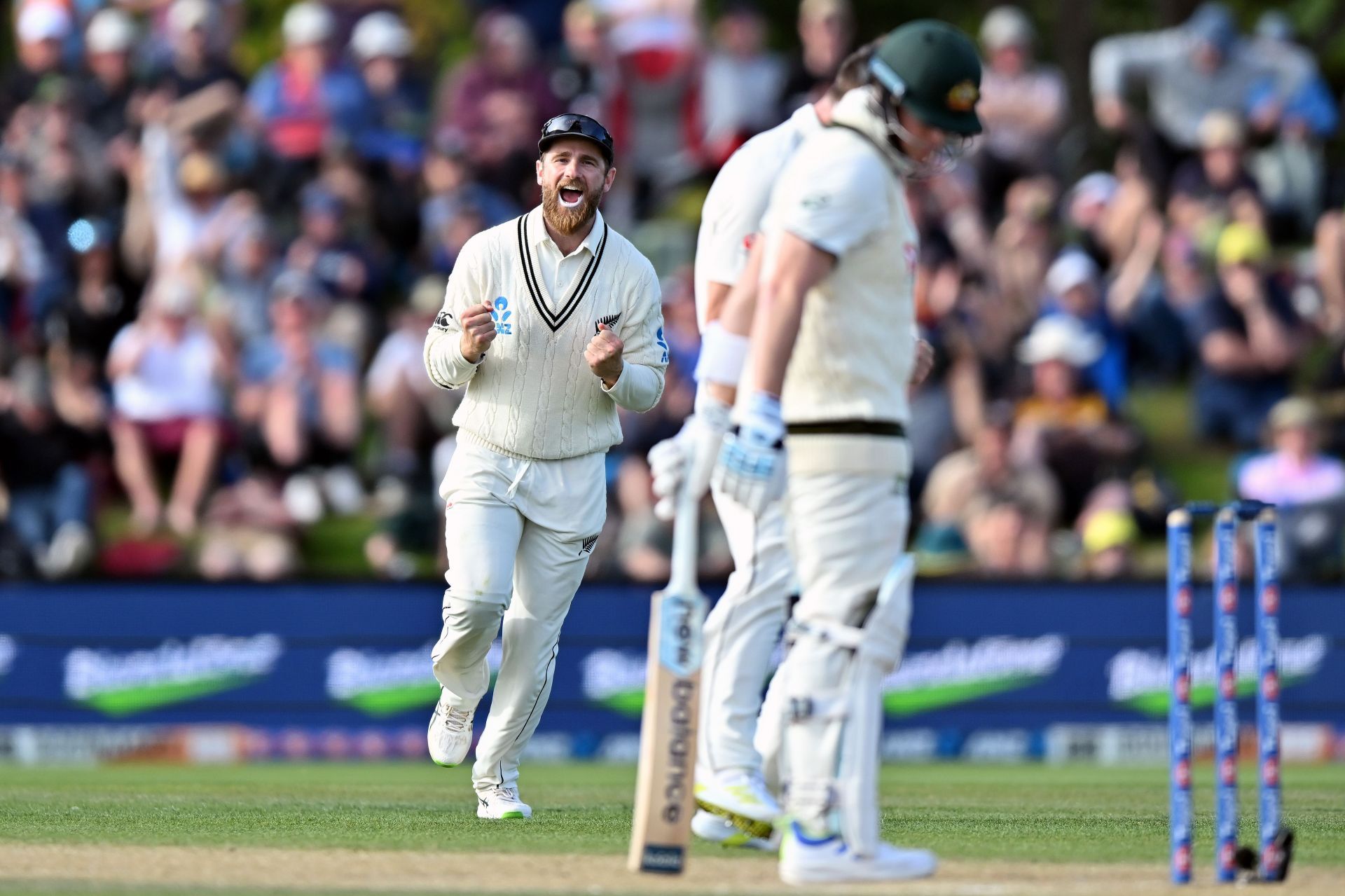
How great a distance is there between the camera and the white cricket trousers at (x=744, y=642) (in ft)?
24.3

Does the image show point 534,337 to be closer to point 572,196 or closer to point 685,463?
point 572,196

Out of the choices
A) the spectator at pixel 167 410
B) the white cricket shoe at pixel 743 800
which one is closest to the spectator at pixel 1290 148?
the spectator at pixel 167 410

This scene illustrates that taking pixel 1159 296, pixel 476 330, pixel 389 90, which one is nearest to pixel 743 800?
pixel 476 330

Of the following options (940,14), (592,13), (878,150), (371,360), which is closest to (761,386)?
(878,150)

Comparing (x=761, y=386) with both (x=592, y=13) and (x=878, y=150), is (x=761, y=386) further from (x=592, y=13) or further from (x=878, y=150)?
(x=592, y=13)

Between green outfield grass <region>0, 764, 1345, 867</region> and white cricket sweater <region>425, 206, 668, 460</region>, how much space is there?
1.58 metres

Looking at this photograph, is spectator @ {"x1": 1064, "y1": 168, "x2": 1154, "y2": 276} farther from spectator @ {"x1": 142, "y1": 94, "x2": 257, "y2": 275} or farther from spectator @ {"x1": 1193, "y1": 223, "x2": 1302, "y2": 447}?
spectator @ {"x1": 142, "y1": 94, "x2": 257, "y2": 275}

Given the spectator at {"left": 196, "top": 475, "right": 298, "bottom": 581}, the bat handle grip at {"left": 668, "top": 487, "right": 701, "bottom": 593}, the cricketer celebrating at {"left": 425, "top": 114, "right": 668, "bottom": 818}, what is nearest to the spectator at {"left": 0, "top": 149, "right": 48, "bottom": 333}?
the spectator at {"left": 196, "top": 475, "right": 298, "bottom": 581}

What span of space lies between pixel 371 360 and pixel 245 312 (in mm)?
1112

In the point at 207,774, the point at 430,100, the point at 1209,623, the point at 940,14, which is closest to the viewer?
the point at 207,774

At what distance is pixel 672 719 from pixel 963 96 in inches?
82.0

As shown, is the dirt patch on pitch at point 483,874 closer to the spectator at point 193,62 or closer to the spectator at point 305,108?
the spectator at point 305,108

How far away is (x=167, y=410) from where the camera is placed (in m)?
17.2

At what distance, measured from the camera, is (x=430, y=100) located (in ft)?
67.6
